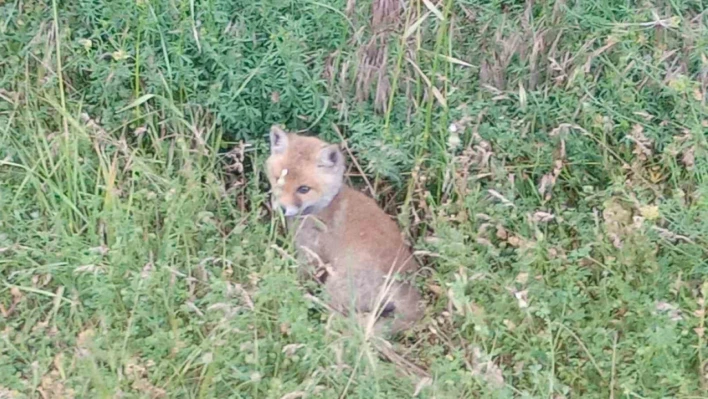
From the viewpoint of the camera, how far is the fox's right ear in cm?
518

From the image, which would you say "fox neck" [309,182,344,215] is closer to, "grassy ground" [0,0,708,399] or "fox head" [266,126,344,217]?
"fox head" [266,126,344,217]

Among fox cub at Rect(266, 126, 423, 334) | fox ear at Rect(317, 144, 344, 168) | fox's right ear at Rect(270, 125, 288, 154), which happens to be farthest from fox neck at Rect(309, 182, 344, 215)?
fox's right ear at Rect(270, 125, 288, 154)

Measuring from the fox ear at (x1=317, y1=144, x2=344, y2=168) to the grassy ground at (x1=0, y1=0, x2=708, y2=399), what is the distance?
0.15 meters

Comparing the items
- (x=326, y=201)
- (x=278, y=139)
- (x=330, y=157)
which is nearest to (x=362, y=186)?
(x=326, y=201)

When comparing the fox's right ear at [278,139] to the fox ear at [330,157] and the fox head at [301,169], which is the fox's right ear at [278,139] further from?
the fox ear at [330,157]

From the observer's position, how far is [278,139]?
5234 millimetres

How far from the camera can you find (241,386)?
4.20 metres

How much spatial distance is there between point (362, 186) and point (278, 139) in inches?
23.5

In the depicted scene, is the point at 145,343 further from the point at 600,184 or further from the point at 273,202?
the point at 600,184

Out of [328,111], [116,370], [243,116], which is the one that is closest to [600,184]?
[328,111]

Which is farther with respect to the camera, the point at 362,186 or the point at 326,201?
the point at 362,186

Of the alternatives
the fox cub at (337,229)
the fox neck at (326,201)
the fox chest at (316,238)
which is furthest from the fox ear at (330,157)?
the fox chest at (316,238)

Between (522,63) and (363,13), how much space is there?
33.9 inches

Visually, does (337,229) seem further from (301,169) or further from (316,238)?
(301,169)
